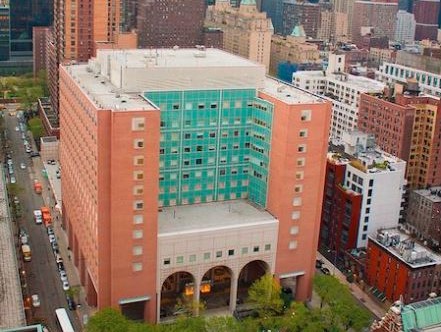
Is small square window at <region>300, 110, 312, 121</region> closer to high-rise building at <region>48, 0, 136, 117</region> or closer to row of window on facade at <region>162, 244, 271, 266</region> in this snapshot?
row of window on facade at <region>162, 244, 271, 266</region>

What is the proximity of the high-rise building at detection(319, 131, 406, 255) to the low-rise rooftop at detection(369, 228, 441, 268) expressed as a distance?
17.6ft

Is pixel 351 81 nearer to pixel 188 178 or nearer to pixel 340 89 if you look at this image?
pixel 340 89

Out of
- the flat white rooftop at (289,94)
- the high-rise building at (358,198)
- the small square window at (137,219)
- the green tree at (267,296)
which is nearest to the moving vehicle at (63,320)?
the small square window at (137,219)

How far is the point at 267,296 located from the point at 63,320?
1075 inches

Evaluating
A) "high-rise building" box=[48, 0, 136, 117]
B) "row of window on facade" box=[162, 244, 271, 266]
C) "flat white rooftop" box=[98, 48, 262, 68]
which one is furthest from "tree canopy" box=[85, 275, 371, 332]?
"high-rise building" box=[48, 0, 136, 117]

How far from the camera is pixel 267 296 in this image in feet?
304

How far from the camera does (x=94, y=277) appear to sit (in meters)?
92.3

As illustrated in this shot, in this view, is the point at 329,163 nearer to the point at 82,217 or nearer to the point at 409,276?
the point at 409,276

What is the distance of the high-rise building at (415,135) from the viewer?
136m

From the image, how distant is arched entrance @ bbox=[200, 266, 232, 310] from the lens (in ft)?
329

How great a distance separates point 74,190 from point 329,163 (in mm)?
44009

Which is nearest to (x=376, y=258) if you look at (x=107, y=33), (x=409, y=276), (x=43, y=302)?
(x=409, y=276)

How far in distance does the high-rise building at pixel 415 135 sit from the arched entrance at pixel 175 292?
2286 inches

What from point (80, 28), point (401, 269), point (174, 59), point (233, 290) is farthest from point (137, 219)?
point (80, 28)
